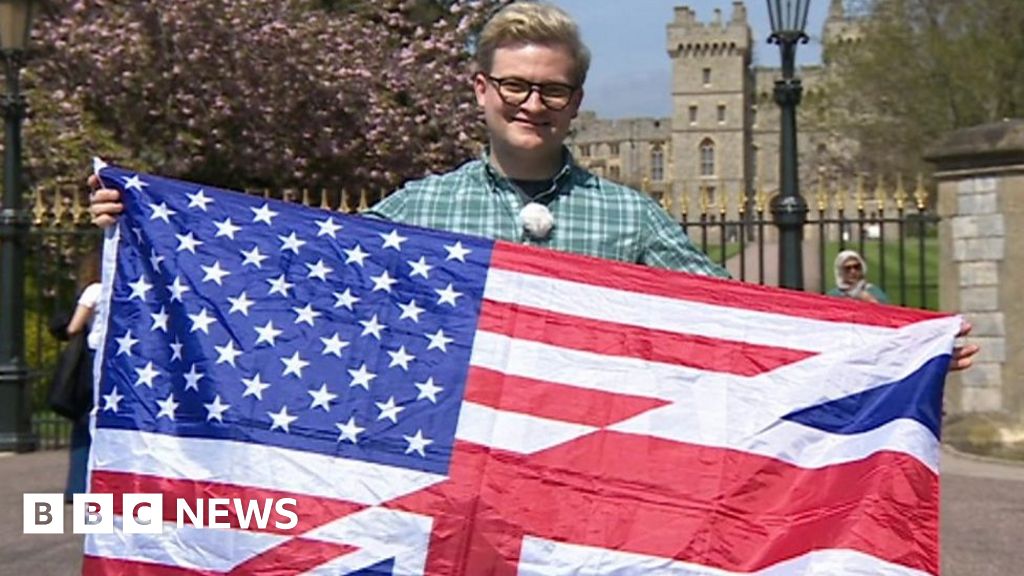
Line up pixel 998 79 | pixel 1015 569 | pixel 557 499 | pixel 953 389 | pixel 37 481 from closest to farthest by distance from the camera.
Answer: pixel 557 499, pixel 1015 569, pixel 37 481, pixel 953 389, pixel 998 79

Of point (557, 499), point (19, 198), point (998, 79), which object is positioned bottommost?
point (557, 499)

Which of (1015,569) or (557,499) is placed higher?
(557,499)

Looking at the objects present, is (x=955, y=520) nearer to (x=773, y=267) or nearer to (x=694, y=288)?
(x=694, y=288)

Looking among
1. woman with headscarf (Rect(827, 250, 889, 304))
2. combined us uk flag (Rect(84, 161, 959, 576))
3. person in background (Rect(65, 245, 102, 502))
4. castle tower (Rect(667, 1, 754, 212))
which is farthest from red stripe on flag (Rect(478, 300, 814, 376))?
castle tower (Rect(667, 1, 754, 212))

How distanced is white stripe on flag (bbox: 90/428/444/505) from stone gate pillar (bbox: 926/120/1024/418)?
340 inches

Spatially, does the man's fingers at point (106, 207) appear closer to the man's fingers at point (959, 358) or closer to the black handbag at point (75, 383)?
the man's fingers at point (959, 358)

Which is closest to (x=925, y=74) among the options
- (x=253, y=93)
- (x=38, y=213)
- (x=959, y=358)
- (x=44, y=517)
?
(x=253, y=93)

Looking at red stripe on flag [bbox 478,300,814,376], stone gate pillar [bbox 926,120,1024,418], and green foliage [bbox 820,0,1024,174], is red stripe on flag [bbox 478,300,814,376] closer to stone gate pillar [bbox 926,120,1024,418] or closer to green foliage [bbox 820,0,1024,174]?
stone gate pillar [bbox 926,120,1024,418]

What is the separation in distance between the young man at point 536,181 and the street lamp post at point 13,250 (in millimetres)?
8789

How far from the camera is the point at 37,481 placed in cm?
961

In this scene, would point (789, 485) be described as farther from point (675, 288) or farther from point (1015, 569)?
point (1015, 569)

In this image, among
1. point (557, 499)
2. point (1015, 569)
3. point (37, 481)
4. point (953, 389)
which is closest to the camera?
point (557, 499)

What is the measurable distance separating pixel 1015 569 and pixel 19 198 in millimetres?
8584

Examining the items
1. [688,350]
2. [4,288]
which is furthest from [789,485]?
[4,288]
